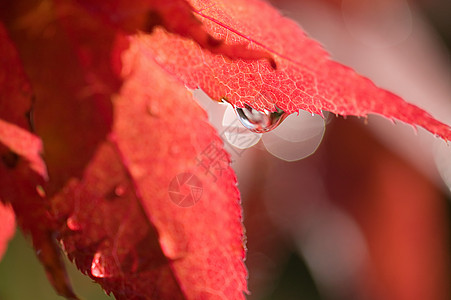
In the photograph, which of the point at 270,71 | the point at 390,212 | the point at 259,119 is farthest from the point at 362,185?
the point at 270,71

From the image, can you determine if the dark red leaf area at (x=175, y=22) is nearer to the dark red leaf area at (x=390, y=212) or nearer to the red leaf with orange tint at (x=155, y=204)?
the red leaf with orange tint at (x=155, y=204)

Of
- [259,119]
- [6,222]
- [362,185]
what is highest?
[259,119]

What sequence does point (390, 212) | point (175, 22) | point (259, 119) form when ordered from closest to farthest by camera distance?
point (175, 22)
point (259, 119)
point (390, 212)

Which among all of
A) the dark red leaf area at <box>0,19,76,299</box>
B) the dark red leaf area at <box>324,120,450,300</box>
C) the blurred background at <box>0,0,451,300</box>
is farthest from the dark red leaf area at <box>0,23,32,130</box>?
the dark red leaf area at <box>324,120,450,300</box>

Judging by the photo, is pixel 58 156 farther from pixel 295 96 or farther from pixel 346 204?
pixel 346 204

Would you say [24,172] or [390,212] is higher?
[24,172]

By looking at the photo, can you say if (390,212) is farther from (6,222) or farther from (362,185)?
(6,222)

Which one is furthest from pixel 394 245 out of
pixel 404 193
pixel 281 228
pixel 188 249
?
pixel 188 249
